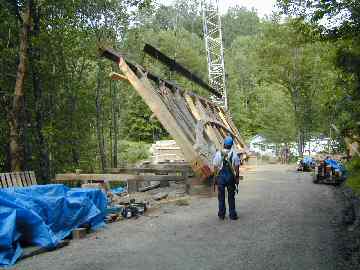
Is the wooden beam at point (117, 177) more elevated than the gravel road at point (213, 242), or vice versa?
the wooden beam at point (117, 177)

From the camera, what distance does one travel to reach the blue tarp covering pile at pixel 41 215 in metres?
5.80

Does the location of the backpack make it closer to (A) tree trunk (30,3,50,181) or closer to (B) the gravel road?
(B) the gravel road

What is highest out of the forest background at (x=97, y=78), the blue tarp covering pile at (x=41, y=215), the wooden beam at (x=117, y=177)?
the forest background at (x=97, y=78)

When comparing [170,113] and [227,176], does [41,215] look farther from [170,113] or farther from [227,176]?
[170,113]

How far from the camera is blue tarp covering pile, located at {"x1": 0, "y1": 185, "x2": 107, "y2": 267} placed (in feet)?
19.0

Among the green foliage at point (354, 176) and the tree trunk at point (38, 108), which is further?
the tree trunk at point (38, 108)

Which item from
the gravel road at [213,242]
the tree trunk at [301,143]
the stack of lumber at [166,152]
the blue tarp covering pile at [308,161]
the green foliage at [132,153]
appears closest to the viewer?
the gravel road at [213,242]

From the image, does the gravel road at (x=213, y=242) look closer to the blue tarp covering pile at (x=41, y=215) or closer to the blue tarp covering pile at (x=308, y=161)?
the blue tarp covering pile at (x=41, y=215)

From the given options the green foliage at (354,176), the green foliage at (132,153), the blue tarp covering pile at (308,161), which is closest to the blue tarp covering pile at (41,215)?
the green foliage at (354,176)

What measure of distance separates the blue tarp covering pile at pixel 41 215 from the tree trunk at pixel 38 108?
21.2 feet

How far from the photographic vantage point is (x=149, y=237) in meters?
7.20

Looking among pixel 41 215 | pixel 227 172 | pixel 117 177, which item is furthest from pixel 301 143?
pixel 41 215

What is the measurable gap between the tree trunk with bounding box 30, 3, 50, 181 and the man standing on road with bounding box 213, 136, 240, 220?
7216 millimetres

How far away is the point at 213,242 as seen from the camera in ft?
21.9
